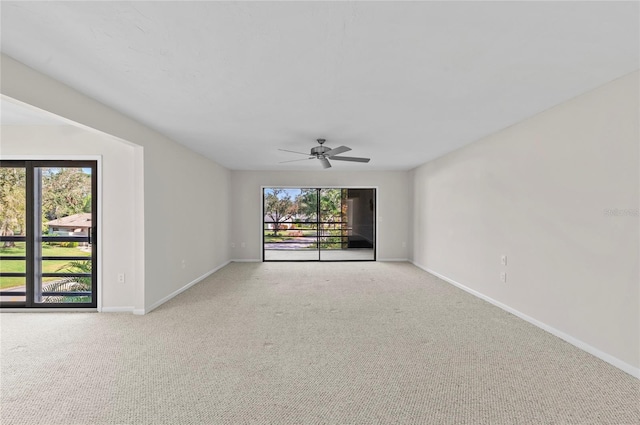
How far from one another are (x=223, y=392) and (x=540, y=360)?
256 centimetres

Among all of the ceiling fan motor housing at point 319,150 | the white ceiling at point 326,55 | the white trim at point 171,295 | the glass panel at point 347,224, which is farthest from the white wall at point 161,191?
the glass panel at point 347,224

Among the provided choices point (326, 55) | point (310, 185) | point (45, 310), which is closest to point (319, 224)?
point (310, 185)

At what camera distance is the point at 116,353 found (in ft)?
8.34

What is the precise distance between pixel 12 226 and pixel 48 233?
415mm

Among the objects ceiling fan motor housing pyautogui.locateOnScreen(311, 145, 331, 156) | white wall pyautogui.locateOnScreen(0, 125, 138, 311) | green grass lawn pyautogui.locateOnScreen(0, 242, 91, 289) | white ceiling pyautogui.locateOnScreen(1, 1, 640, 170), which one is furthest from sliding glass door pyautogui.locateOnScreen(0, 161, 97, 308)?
ceiling fan motor housing pyautogui.locateOnScreen(311, 145, 331, 156)

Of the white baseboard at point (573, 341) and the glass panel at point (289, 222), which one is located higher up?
the glass panel at point (289, 222)

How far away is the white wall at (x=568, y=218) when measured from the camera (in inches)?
88.8

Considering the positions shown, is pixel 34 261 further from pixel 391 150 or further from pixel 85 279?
pixel 391 150

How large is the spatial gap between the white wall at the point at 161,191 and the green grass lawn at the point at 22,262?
2.95 feet

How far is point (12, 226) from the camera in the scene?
142 inches

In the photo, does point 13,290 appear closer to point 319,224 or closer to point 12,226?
point 12,226

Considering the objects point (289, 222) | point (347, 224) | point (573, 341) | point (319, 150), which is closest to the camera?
point (573, 341)

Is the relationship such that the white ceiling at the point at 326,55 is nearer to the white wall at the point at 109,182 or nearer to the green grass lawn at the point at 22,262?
the white wall at the point at 109,182

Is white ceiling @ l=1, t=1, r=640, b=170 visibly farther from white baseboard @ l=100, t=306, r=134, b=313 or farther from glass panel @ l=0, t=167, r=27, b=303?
white baseboard @ l=100, t=306, r=134, b=313
